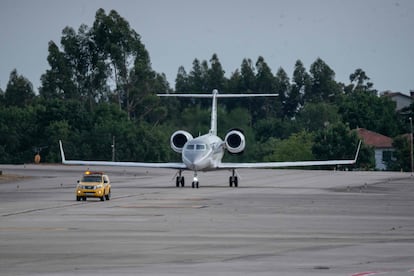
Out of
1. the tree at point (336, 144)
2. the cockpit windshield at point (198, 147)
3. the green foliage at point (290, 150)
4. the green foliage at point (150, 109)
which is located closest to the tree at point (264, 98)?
the green foliage at point (150, 109)

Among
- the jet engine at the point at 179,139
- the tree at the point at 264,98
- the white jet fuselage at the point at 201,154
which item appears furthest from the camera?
the tree at the point at 264,98

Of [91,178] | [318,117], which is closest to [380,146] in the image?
[318,117]

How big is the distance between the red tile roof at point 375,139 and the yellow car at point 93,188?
275 feet

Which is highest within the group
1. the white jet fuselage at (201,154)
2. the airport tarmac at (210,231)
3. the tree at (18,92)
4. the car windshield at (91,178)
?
the tree at (18,92)

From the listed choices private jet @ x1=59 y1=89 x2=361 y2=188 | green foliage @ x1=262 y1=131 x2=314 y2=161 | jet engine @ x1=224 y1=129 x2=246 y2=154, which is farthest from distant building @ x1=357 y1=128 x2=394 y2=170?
jet engine @ x1=224 y1=129 x2=246 y2=154

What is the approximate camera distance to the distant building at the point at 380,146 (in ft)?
432

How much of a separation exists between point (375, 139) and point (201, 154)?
76.2 metres

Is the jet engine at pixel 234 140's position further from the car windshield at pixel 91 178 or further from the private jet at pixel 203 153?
the car windshield at pixel 91 178

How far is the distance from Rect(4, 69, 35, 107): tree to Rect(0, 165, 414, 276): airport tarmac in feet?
342

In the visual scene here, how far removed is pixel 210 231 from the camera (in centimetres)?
3203

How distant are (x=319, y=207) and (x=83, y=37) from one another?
104942mm

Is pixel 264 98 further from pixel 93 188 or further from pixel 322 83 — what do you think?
pixel 93 188

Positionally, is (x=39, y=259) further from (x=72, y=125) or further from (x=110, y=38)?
(x=110, y=38)

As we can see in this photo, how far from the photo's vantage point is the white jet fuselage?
6031cm
